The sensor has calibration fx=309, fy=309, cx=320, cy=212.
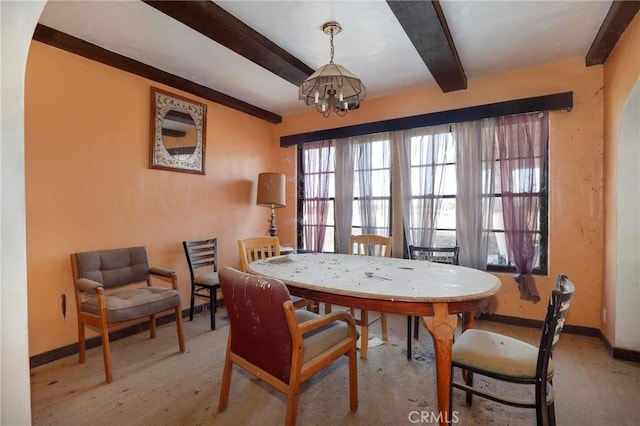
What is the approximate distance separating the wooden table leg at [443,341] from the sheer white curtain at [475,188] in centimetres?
190

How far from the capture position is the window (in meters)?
3.00

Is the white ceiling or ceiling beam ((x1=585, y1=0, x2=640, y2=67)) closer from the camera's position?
ceiling beam ((x1=585, y1=0, x2=640, y2=67))

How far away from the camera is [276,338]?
1.44 m

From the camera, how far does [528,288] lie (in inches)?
A: 117

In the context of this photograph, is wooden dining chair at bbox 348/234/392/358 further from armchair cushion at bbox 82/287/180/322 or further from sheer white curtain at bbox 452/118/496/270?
armchair cushion at bbox 82/287/180/322

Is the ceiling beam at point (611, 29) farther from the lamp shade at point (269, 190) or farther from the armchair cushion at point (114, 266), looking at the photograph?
the armchair cushion at point (114, 266)

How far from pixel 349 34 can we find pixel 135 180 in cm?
234

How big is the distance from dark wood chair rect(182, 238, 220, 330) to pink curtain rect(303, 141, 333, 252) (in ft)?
4.21

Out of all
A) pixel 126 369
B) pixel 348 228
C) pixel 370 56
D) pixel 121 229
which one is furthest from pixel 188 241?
pixel 370 56

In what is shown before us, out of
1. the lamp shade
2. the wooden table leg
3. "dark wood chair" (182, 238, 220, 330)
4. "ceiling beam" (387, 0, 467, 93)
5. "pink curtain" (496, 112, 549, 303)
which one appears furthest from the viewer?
the lamp shade

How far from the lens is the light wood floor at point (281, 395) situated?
1732mm

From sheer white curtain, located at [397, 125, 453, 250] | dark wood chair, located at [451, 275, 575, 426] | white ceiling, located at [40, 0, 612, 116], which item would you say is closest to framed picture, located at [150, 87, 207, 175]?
white ceiling, located at [40, 0, 612, 116]

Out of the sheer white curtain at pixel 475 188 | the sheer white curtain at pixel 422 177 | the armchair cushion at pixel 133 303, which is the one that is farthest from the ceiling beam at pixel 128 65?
the sheer white curtain at pixel 475 188

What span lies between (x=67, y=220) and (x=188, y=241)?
1.10 metres
